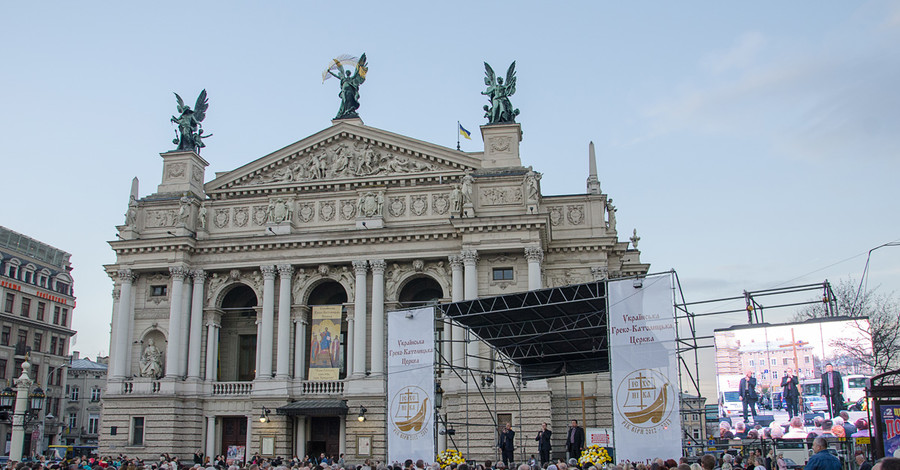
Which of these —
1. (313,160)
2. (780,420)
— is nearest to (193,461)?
(313,160)

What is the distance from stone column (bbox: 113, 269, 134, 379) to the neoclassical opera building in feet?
0.26

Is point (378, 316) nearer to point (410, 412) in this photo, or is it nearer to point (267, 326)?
point (267, 326)

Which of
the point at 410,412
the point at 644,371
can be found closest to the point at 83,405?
the point at 410,412

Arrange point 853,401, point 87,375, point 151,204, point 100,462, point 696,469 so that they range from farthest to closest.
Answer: point 87,375
point 151,204
point 100,462
point 853,401
point 696,469

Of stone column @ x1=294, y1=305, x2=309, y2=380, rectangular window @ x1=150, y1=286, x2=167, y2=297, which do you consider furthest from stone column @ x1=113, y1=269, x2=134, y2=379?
stone column @ x1=294, y1=305, x2=309, y2=380

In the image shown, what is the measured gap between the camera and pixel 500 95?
153 feet

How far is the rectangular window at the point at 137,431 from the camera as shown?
44.6 metres

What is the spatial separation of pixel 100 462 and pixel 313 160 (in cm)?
1959

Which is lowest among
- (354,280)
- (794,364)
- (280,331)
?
(794,364)

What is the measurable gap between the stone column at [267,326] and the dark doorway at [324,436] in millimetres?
3751

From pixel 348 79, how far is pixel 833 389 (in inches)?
1301

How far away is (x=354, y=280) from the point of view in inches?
1785

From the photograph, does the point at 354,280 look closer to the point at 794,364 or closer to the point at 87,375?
the point at 794,364

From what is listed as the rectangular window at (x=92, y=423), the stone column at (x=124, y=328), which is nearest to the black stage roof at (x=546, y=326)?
the stone column at (x=124, y=328)
